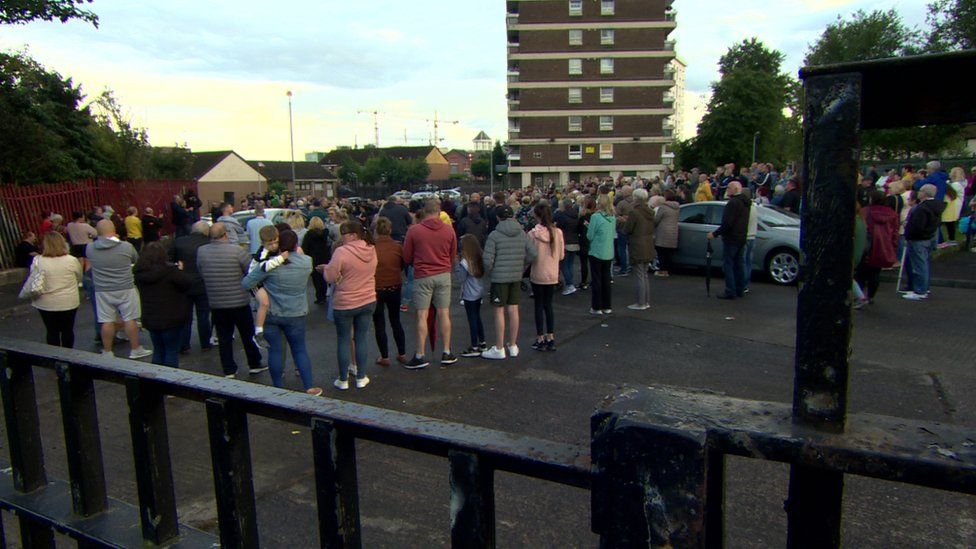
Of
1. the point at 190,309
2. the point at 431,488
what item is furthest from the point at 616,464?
the point at 190,309

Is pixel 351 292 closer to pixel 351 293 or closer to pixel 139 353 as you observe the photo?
pixel 351 293

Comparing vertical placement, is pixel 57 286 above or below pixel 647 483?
below

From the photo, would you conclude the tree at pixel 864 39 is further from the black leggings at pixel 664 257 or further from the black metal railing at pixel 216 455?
the black metal railing at pixel 216 455

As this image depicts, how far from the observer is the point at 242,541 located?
1.61 meters

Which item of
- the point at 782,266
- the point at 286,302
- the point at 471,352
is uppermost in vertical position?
the point at 286,302

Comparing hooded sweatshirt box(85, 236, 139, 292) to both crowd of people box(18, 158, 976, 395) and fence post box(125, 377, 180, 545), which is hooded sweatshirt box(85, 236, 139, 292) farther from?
fence post box(125, 377, 180, 545)

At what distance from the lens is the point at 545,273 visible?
8.05 meters

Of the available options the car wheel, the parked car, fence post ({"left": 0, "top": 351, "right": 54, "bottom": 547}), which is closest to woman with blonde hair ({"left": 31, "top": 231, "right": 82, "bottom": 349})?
the parked car

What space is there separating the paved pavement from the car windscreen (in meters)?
1.70

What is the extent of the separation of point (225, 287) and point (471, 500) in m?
6.28

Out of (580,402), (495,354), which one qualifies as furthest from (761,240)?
(580,402)

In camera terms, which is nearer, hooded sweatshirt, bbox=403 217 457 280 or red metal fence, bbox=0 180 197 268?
hooded sweatshirt, bbox=403 217 457 280

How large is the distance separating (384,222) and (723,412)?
6.77 metres

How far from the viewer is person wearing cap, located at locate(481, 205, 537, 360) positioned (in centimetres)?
769
